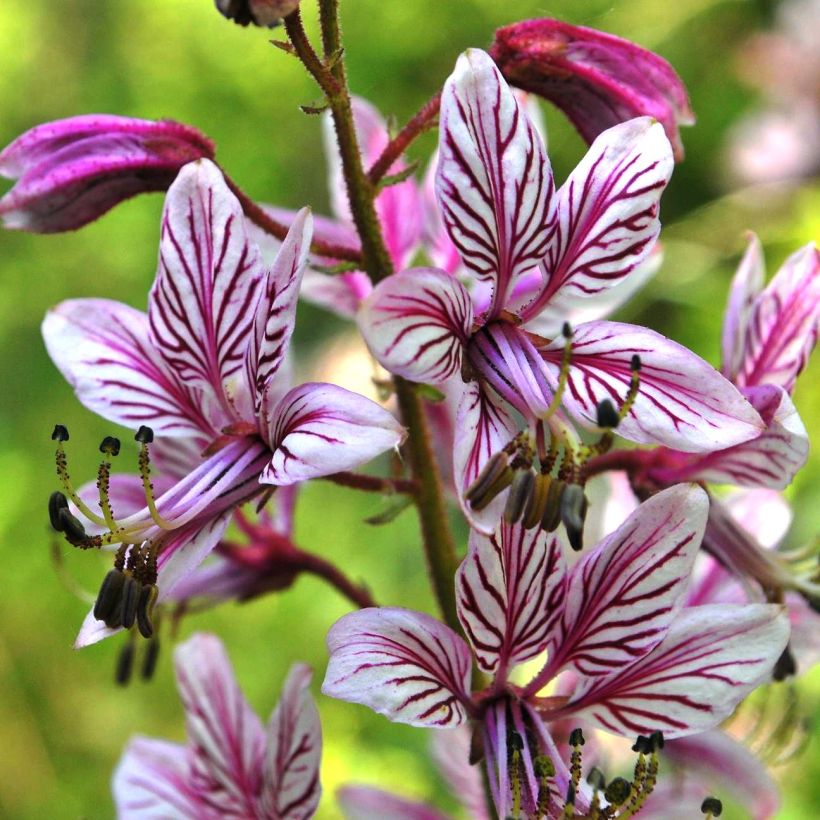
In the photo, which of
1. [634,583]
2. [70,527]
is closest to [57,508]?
[70,527]

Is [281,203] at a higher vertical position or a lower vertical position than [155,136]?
higher

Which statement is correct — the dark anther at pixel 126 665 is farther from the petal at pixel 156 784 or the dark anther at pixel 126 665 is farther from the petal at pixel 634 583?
the petal at pixel 634 583

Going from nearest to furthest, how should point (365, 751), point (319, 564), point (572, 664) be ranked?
point (572, 664) → point (319, 564) → point (365, 751)

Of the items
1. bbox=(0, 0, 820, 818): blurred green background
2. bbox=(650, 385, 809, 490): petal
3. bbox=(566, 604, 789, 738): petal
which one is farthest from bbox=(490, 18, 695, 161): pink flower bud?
bbox=(0, 0, 820, 818): blurred green background

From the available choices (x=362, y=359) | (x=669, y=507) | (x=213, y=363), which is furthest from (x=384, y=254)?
(x=362, y=359)

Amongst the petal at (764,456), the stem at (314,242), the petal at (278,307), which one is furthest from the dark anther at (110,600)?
the petal at (764,456)

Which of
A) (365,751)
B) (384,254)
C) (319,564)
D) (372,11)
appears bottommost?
(365,751)

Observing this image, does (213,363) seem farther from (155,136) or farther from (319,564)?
(319,564)

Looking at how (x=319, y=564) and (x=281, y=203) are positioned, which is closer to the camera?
(x=319, y=564)
